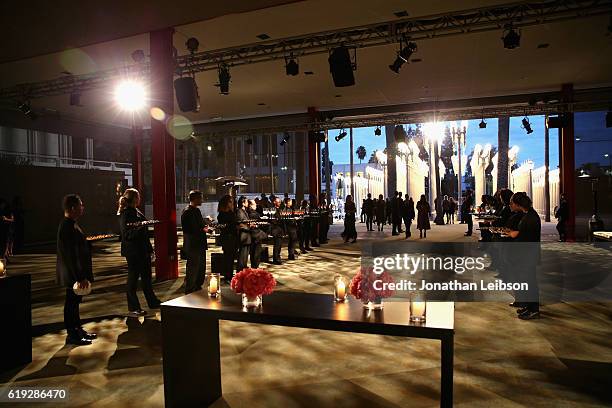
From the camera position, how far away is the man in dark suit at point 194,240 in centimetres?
589

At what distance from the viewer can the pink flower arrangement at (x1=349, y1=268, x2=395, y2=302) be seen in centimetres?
263

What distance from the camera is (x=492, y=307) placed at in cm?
548


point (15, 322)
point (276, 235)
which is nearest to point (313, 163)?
point (276, 235)

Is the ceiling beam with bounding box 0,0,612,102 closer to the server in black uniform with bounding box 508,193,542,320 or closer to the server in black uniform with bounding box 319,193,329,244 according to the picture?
the server in black uniform with bounding box 508,193,542,320

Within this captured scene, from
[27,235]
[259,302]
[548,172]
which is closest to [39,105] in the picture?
[27,235]

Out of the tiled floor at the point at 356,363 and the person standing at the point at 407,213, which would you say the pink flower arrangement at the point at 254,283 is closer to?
the tiled floor at the point at 356,363

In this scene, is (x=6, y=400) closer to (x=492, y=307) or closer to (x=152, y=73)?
(x=492, y=307)

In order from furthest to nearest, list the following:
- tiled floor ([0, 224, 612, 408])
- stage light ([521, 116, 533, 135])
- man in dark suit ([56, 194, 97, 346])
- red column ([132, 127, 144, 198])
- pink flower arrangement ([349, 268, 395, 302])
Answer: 1. red column ([132, 127, 144, 198])
2. stage light ([521, 116, 533, 135])
3. man in dark suit ([56, 194, 97, 346])
4. tiled floor ([0, 224, 612, 408])
5. pink flower arrangement ([349, 268, 395, 302])

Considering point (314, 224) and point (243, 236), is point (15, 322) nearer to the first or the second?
point (243, 236)

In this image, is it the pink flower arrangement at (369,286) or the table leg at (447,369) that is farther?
the pink flower arrangement at (369,286)

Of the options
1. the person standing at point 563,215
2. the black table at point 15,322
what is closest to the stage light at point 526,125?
the person standing at point 563,215

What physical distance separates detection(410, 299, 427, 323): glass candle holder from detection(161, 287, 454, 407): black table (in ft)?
0.14

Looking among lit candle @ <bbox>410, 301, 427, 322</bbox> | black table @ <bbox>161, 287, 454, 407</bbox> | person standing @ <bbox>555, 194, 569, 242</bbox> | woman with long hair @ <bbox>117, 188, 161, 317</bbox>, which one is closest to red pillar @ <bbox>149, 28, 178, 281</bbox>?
woman with long hair @ <bbox>117, 188, 161, 317</bbox>

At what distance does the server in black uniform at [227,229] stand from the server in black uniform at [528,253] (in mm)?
4134
